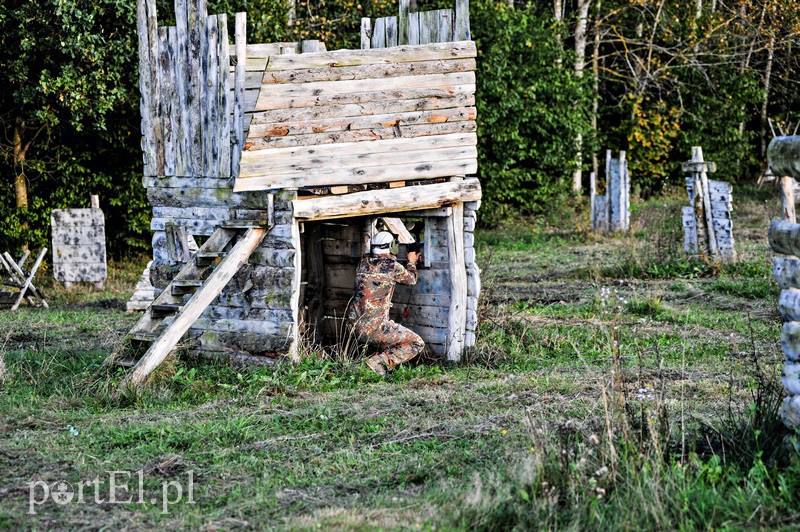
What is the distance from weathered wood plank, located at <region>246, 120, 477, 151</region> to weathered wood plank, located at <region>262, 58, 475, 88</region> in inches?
23.5

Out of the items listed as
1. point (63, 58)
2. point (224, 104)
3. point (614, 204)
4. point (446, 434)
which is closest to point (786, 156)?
point (446, 434)

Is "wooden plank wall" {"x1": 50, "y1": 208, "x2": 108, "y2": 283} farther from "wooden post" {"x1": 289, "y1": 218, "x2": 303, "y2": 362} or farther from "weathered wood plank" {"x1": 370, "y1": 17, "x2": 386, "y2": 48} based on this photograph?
"wooden post" {"x1": 289, "y1": 218, "x2": 303, "y2": 362}

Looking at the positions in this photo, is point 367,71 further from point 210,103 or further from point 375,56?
point 210,103

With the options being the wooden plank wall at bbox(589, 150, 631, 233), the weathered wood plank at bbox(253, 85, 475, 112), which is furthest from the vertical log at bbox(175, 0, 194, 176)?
the wooden plank wall at bbox(589, 150, 631, 233)

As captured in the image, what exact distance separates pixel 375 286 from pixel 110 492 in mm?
4336

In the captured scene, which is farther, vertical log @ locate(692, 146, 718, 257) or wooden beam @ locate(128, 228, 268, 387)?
vertical log @ locate(692, 146, 718, 257)

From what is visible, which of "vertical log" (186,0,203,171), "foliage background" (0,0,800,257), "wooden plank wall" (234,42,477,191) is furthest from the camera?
"foliage background" (0,0,800,257)

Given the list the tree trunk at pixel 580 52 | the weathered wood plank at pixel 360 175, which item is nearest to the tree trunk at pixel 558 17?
the tree trunk at pixel 580 52

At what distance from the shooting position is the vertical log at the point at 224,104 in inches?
359

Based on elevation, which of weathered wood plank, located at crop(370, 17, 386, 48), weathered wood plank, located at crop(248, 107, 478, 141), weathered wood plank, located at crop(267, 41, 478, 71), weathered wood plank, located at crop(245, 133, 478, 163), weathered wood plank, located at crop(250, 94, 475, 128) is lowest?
weathered wood plank, located at crop(245, 133, 478, 163)

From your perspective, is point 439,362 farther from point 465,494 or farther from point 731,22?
point 731,22

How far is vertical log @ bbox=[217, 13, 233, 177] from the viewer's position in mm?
9117

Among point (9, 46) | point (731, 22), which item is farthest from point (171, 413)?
point (731, 22)

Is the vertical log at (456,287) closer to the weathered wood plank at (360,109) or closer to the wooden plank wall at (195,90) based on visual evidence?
the weathered wood plank at (360,109)
